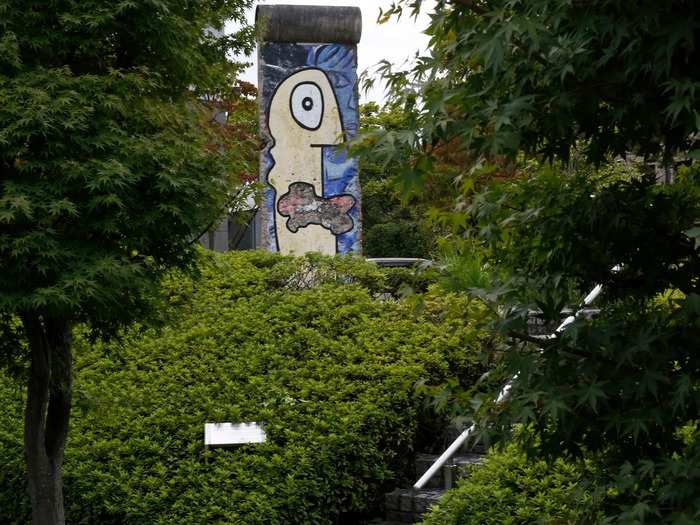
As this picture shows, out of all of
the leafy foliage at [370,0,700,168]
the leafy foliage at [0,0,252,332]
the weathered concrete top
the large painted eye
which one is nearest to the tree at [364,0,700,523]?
the leafy foliage at [370,0,700,168]

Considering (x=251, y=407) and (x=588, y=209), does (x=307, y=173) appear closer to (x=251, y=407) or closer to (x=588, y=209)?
(x=251, y=407)

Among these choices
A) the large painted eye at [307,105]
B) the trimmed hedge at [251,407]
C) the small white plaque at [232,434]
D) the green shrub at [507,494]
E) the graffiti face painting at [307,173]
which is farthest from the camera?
the large painted eye at [307,105]

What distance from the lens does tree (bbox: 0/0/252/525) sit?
5.06 metres

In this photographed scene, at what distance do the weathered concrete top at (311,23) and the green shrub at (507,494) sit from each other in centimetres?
850

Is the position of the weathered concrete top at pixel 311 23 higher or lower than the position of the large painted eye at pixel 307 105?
higher

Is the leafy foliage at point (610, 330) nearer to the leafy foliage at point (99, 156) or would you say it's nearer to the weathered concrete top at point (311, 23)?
the leafy foliage at point (99, 156)

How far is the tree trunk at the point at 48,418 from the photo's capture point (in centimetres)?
599

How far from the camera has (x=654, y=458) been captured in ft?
10.8

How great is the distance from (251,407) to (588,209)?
17.1 feet

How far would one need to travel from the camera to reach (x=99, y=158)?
17.2 ft

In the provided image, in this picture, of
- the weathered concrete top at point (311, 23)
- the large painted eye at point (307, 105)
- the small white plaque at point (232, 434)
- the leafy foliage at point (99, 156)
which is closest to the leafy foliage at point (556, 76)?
the leafy foliage at point (99, 156)

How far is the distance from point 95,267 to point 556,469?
3.14 m

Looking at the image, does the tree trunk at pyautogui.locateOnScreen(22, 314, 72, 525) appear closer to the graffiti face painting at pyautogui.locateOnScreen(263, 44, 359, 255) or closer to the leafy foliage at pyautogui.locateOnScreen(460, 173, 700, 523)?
the leafy foliage at pyautogui.locateOnScreen(460, 173, 700, 523)

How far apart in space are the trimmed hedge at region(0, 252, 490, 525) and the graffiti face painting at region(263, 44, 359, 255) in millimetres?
2755
